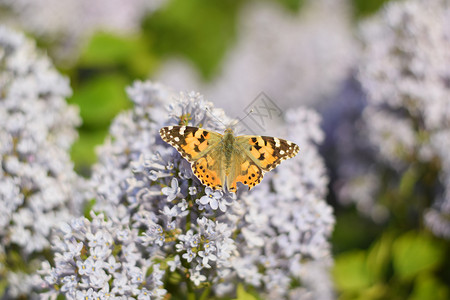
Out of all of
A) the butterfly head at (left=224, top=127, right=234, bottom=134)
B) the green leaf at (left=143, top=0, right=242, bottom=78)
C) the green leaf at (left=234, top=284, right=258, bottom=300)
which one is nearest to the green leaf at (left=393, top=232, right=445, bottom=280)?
the green leaf at (left=234, top=284, right=258, bottom=300)

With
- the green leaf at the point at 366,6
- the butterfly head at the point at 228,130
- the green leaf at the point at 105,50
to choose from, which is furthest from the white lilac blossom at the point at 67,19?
the green leaf at the point at 366,6

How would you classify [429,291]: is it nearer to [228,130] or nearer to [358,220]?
[358,220]

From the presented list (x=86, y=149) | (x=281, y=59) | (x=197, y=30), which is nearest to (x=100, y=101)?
(x=86, y=149)

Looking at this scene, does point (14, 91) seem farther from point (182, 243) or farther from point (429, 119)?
point (429, 119)

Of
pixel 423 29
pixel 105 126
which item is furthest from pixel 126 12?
pixel 423 29

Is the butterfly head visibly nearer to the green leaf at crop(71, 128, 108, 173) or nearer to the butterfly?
the butterfly

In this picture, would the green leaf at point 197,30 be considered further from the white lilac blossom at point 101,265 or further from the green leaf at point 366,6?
the white lilac blossom at point 101,265

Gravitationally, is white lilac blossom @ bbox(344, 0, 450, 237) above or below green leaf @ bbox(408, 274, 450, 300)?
above

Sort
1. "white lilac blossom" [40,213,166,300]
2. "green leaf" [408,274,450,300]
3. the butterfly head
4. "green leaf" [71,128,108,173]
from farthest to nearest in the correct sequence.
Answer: "green leaf" [71,128,108,173] < "green leaf" [408,274,450,300] < the butterfly head < "white lilac blossom" [40,213,166,300]

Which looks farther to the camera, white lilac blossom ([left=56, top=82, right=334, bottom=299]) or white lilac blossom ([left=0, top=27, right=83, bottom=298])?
white lilac blossom ([left=0, top=27, right=83, bottom=298])
